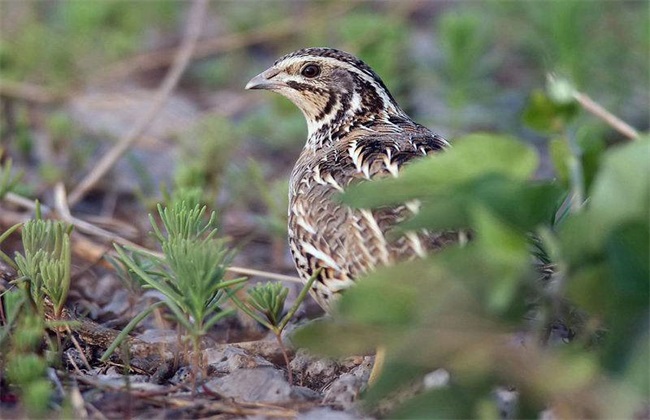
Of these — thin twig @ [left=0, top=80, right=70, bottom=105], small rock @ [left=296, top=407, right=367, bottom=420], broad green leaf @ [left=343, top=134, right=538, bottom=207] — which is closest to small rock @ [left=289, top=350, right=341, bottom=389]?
small rock @ [left=296, top=407, right=367, bottom=420]

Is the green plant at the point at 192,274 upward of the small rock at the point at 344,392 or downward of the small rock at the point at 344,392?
upward

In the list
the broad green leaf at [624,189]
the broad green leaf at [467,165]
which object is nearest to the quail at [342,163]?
the broad green leaf at [467,165]

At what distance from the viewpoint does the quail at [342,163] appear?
386 centimetres

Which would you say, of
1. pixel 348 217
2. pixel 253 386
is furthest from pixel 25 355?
pixel 348 217

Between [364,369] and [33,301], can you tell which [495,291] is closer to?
[364,369]

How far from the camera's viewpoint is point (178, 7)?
9.91 meters

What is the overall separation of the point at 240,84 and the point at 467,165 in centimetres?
626

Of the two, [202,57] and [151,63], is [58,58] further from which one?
[202,57]

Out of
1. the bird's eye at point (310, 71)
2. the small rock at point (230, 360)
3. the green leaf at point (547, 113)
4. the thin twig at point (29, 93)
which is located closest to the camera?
the green leaf at point (547, 113)

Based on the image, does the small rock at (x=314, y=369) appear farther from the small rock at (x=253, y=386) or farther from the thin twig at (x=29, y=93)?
the thin twig at (x=29, y=93)

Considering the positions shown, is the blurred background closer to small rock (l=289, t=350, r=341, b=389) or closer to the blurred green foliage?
the blurred green foliage

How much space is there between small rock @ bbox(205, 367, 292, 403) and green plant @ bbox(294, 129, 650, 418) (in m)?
0.83

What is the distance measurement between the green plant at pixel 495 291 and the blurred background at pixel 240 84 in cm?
282

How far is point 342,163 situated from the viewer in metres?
4.41
